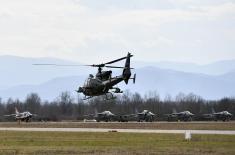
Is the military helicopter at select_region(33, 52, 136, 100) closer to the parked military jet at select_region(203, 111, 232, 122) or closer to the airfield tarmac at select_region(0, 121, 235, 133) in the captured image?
the airfield tarmac at select_region(0, 121, 235, 133)

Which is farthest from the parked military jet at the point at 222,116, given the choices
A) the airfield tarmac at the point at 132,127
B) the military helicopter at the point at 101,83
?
the military helicopter at the point at 101,83

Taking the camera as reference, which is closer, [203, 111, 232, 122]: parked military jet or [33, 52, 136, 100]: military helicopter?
[33, 52, 136, 100]: military helicopter

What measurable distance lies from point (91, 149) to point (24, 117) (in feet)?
299

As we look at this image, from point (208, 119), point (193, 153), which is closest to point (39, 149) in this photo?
point (193, 153)

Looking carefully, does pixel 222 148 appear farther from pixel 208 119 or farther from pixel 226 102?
pixel 226 102

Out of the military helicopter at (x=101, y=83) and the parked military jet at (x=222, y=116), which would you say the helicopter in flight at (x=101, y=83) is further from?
the parked military jet at (x=222, y=116)

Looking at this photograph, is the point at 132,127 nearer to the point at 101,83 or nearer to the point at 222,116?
the point at 101,83

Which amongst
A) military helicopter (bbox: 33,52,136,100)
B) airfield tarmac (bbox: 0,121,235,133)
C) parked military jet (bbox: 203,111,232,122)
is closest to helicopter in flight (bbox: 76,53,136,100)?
military helicopter (bbox: 33,52,136,100)

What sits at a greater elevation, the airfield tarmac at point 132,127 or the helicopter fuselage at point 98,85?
the helicopter fuselage at point 98,85

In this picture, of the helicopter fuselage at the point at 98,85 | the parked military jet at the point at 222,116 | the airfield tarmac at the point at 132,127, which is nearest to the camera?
the helicopter fuselage at the point at 98,85

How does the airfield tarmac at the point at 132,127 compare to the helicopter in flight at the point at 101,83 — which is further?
the airfield tarmac at the point at 132,127

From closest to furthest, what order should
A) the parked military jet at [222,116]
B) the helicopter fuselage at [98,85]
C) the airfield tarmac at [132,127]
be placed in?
the helicopter fuselage at [98,85] < the airfield tarmac at [132,127] < the parked military jet at [222,116]

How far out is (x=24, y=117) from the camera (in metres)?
130

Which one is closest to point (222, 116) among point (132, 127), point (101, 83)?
point (132, 127)
